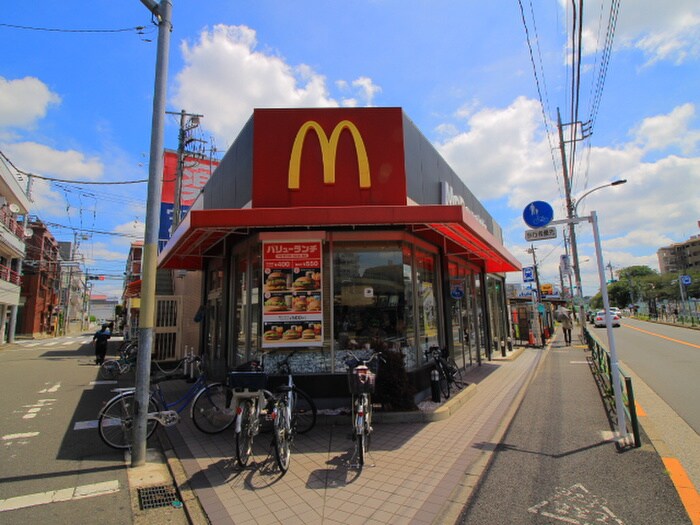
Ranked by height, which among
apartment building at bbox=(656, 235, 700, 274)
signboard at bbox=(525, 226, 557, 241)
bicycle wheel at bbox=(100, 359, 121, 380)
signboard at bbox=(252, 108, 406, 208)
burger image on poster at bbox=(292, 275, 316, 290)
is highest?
apartment building at bbox=(656, 235, 700, 274)

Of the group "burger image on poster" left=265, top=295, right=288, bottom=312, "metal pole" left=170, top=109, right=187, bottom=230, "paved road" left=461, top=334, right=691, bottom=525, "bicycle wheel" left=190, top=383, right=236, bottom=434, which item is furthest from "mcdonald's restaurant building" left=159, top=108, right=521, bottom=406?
"metal pole" left=170, top=109, right=187, bottom=230

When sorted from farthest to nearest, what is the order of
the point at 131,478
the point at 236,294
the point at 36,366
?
the point at 36,366
the point at 236,294
the point at 131,478

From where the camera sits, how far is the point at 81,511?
384 centimetres

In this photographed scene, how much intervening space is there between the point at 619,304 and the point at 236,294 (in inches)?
4329

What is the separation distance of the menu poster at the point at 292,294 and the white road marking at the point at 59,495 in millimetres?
3215

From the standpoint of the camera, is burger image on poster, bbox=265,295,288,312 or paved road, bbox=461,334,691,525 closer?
paved road, bbox=461,334,691,525

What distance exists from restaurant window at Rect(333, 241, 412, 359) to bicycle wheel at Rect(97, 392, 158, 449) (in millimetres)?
3443

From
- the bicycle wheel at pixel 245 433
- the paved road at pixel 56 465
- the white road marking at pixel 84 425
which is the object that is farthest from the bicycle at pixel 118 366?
the bicycle wheel at pixel 245 433

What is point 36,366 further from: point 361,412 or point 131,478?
point 361,412

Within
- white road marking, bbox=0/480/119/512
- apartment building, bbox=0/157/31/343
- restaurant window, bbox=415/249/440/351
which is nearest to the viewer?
white road marking, bbox=0/480/119/512

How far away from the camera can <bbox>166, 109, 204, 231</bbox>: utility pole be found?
15.5 meters

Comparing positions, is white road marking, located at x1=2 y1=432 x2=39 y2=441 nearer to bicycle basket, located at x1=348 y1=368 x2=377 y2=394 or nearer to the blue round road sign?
bicycle basket, located at x1=348 y1=368 x2=377 y2=394

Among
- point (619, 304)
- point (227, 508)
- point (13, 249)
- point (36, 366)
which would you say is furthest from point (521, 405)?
point (619, 304)

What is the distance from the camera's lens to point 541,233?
6.55m
